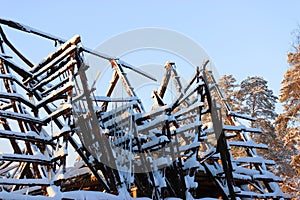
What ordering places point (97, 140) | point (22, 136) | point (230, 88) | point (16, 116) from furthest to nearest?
point (230, 88) → point (97, 140) → point (16, 116) → point (22, 136)

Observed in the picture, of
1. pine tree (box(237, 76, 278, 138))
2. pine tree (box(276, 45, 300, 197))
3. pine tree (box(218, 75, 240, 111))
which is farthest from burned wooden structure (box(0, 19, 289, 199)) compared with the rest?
pine tree (box(218, 75, 240, 111))

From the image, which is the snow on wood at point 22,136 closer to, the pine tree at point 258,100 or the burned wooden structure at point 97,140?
the burned wooden structure at point 97,140

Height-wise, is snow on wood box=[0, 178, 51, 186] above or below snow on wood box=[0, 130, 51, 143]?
below

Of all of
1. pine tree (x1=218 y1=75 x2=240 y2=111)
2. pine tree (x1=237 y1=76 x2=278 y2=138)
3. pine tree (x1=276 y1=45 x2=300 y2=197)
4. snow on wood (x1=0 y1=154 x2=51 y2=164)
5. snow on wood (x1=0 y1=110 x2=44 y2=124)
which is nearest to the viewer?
snow on wood (x1=0 y1=154 x2=51 y2=164)

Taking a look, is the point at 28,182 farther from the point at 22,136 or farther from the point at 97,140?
the point at 97,140

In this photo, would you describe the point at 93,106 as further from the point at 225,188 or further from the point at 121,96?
the point at 225,188

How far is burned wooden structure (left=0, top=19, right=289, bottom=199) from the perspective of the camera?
19.1 ft

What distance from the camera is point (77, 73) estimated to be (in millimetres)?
6438

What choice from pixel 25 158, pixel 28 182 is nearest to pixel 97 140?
pixel 25 158

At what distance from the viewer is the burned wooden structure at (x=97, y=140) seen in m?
5.81

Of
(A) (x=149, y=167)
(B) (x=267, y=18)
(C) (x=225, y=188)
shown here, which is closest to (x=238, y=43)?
(B) (x=267, y=18)

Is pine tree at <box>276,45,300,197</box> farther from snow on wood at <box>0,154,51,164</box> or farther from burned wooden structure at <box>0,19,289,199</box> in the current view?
snow on wood at <box>0,154,51,164</box>

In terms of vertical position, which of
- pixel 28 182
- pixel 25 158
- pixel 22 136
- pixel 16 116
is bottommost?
pixel 28 182

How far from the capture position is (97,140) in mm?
6355
